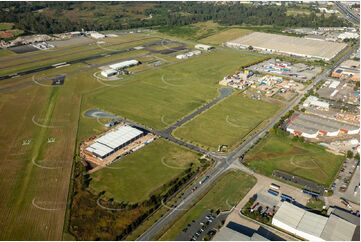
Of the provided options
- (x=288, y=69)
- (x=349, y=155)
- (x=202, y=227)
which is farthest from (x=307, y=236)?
A: (x=288, y=69)

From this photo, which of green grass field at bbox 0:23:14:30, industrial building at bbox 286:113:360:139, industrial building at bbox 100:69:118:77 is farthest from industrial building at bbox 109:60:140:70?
green grass field at bbox 0:23:14:30

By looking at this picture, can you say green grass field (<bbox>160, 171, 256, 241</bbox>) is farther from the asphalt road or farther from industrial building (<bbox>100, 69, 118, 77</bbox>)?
industrial building (<bbox>100, 69, 118, 77</bbox>)

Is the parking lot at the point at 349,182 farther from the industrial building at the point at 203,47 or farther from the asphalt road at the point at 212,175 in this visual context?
the industrial building at the point at 203,47

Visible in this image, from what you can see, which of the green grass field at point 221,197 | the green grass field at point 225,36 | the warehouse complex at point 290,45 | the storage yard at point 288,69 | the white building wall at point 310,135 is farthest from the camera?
the green grass field at point 225,36

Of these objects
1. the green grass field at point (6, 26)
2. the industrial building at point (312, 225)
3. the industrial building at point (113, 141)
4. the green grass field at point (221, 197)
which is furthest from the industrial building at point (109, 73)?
the green grass field at point (6, 26)

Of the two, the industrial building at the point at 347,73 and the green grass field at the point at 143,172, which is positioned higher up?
the industrial building at the point at 347,73

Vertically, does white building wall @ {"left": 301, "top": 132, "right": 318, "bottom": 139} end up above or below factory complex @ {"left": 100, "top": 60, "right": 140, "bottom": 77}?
below

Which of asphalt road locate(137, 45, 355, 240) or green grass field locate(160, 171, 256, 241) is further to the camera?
green grass field locate(160, 171, 256, 241)

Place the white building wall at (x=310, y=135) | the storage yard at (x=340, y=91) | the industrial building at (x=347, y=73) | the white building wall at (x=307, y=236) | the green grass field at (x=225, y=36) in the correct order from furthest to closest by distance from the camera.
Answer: the green grass field at (x=225, y=36), the industrial building at (x=347, y=73), the storage yard at (x=340, y=91), the white building wall at (x=310, y=135), the white building wall at (x=307, y=236)
